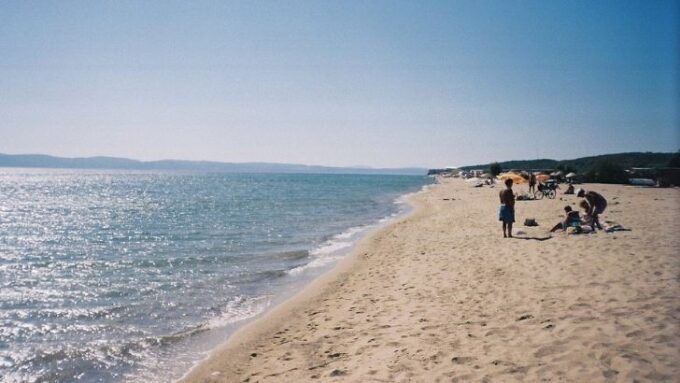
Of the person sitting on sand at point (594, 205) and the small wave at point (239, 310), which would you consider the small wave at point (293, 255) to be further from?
the person sitting on sand at point (594, 205)

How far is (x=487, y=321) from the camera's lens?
6.61 m

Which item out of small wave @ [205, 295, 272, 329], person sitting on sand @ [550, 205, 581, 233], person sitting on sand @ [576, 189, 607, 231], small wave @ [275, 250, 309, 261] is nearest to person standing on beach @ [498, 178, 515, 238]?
person sitting on sand @ [550, 205, 581, 233]

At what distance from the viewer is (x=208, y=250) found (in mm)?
17422

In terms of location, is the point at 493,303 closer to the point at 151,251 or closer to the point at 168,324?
the point at 168,324

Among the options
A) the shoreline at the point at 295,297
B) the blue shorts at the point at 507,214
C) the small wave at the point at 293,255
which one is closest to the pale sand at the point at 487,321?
the shoreline at the point at 295,297

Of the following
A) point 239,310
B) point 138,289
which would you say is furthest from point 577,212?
point 138,289

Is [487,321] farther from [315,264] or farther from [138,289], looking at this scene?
[138,289]

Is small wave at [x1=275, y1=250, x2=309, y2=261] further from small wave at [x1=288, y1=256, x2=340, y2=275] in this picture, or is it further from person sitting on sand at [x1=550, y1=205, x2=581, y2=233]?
person sitting on sand at [x1=550, y1=205, x2=581, y2=233]

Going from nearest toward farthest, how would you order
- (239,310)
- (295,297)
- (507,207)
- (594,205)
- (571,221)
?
(239,310), (295,297), (571,221), (594,205), (507,207)

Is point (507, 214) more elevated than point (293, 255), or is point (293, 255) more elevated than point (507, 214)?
point (507, 214)

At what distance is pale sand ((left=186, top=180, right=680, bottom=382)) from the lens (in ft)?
16.3

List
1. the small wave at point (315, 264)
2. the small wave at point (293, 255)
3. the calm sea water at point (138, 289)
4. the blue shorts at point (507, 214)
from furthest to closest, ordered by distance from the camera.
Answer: the small wave at point (293, 255)
the blue shorts at point (507, 214)
the small wave at point (315, 264)
the calm sea water at point (138, 289)

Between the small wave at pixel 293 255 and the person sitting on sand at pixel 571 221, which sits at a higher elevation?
the person sitting on sand at pixel 571 221

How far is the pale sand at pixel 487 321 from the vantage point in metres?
4.96
